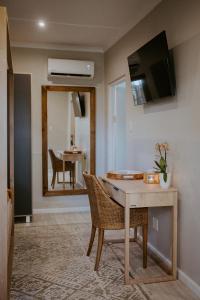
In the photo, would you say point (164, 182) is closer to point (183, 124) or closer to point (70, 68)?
point (183, 124)

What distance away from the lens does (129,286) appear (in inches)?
105

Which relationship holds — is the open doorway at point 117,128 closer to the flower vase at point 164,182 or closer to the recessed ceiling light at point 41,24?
the recessed ceiling light at point 41,24

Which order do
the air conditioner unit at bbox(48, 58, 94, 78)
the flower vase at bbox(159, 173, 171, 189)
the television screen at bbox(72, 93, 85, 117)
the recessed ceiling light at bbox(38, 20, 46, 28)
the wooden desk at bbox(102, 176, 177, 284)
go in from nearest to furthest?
the wooden desk at bbox(102, 176, 177, 284)
the flower vase at bbox(159, 173, 171, 189)
the recessed ceiling light at bbox(38, 20, 46, 28)
the air conditioner unit at bbox(48, 58, 94, 78)
the television screen at bbox(72, 93, 85, 117)

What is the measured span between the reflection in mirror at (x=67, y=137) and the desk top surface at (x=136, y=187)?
1961 millimetres

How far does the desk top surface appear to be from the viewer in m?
2.66

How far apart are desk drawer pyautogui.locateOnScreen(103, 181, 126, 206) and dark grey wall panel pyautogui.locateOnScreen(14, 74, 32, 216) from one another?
146cm

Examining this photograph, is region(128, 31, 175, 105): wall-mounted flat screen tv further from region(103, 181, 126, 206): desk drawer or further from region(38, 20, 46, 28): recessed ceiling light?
region(38, 20, 46, 28): recessed ceiling light

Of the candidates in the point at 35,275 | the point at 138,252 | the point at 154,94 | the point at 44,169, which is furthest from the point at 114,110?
the point at 35,275

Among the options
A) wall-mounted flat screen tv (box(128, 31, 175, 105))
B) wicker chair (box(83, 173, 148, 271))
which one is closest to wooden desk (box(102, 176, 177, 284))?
wicker chair (box(83, 173, 148, 271))

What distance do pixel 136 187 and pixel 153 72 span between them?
3.55 feet

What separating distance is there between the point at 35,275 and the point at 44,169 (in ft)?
7.45

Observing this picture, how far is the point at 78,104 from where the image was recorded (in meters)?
5.06

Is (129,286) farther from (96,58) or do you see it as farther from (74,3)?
(96,58)

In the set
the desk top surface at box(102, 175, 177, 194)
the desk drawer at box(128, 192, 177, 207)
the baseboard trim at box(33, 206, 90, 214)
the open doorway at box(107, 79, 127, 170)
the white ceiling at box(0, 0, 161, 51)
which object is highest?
the white ceiling at box(0, 0, 161, 51)
